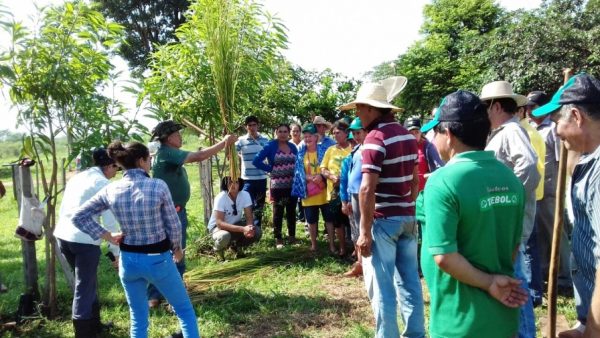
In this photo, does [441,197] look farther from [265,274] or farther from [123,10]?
[123,10]

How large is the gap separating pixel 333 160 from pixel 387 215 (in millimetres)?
3134

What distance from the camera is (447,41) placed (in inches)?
1268

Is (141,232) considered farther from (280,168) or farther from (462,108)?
(280,168)

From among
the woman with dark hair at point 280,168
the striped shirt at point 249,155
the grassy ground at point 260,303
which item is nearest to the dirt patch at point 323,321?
the grassy ground at point 260,303

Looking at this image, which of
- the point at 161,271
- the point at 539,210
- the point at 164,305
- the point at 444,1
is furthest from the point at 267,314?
the point at 444,1

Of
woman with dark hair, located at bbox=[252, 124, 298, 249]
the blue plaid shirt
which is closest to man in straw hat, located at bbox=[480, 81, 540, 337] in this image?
the blue plaid shirt

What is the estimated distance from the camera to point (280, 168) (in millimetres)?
7039

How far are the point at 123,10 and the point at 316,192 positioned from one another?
21.7 m

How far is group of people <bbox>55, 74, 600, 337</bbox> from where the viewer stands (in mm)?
1866

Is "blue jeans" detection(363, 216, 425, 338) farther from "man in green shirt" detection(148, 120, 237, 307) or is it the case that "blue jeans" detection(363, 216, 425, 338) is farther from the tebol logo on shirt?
"man in green shirt" detection(148, 120, 237, 307)

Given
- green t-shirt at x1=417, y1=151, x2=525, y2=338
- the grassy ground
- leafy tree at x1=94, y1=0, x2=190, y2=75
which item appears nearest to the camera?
green t-shirt at x1=417, y1=151, x2=525, y2=338

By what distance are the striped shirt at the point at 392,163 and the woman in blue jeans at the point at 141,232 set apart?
152cm

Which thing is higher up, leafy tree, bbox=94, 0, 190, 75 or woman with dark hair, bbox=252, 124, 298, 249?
leafy tree, bbox=94, 0, 190, 75

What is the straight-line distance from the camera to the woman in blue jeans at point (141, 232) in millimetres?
3318
